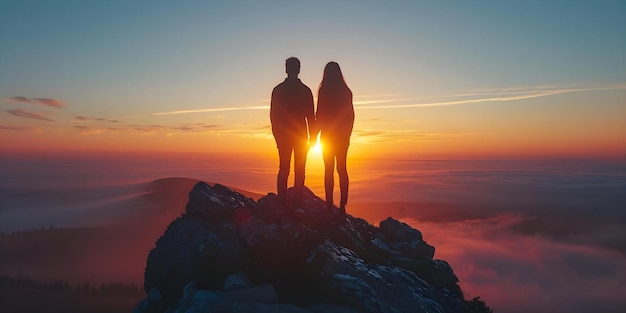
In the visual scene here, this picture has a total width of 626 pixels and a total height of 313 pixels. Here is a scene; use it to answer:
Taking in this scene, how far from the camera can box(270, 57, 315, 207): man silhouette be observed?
551 inches

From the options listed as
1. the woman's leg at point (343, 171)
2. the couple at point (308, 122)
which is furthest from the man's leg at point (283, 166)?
the woman's leg at point (343, 171)

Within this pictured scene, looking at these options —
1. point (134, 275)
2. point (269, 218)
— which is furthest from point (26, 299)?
point (269, 218)

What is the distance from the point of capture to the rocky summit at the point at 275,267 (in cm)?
1004

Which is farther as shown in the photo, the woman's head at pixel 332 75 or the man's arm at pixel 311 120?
the woman's head at pixel 332 75

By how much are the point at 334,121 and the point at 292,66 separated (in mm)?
2622

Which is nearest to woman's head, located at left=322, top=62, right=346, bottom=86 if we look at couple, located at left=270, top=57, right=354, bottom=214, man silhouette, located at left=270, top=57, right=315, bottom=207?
couple, located at left=270, top=57, right=354, bottom=214

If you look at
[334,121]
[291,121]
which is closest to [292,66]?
[291,121]

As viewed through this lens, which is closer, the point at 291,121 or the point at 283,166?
the point at 291,121

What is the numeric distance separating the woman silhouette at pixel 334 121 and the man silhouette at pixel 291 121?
0.53m

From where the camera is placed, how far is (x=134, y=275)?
415 feet

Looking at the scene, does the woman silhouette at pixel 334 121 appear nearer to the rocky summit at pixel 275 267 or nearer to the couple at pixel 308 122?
the couple at pixel 308 122

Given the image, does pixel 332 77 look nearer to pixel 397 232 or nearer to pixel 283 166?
pixel 283 166

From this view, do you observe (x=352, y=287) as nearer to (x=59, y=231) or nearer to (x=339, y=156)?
(x=339, y=156)

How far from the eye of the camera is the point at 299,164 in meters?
14.7
